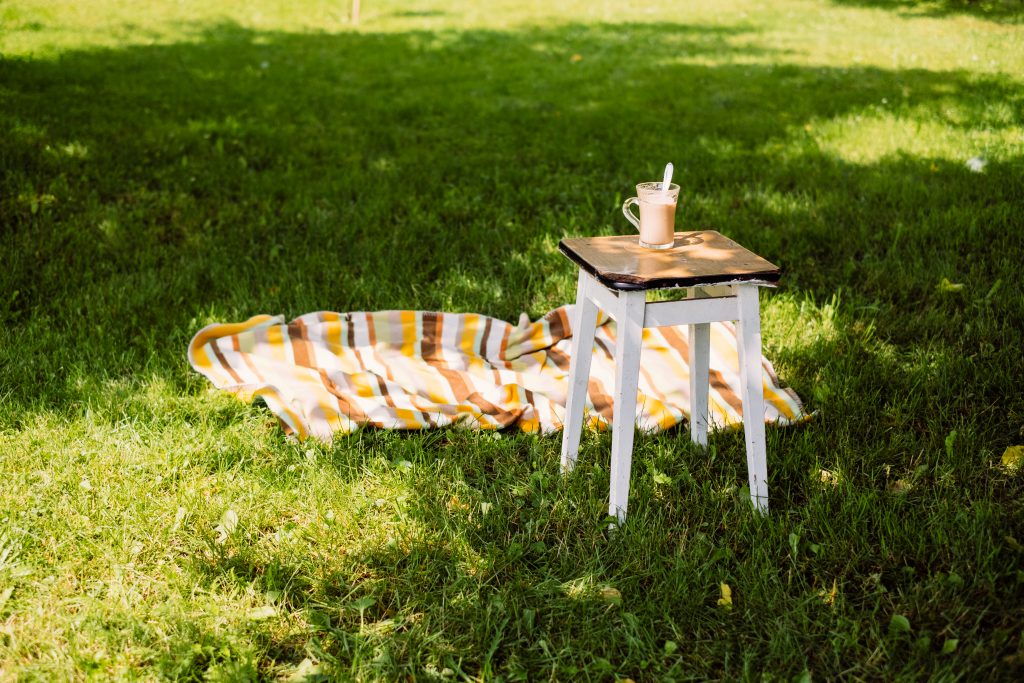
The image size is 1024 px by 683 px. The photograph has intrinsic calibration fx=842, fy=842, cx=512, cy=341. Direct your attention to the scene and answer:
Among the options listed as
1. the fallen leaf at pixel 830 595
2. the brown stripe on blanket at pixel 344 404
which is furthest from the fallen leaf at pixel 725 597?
the brown stripe on blanket at pixel 344 404

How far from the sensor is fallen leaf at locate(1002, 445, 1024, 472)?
2.57 metres

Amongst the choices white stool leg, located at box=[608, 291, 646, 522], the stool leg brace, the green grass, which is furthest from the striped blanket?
white stool leg, located at box=[608, 291, 646, 522]

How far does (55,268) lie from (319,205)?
4.98 ft

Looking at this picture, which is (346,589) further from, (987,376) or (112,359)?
(987,376)

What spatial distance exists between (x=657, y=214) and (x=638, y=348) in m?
0.40

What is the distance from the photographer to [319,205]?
5051 millimetres

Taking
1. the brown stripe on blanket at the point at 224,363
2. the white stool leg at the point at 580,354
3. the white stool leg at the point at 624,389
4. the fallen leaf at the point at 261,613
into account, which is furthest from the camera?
the brown stripe on blanket at the point at 224,363

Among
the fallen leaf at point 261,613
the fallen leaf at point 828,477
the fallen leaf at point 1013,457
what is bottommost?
the fallen leaf at point 261,613

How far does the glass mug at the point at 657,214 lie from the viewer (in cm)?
234

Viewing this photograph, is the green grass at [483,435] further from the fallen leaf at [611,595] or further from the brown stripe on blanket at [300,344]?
the brown stripe on blanket at [300,344]

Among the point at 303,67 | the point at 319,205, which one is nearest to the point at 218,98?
the point at 303,67

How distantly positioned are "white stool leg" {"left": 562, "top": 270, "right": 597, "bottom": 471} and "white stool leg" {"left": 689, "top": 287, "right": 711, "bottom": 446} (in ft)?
1.05

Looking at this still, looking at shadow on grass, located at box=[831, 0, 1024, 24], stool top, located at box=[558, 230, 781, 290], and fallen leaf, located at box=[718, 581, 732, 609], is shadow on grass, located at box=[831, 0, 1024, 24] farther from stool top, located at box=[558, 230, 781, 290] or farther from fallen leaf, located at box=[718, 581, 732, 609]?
fallen leaf, located at box=[718, 581, 732, 609]

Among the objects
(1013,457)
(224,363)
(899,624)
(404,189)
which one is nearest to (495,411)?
(224,363)
